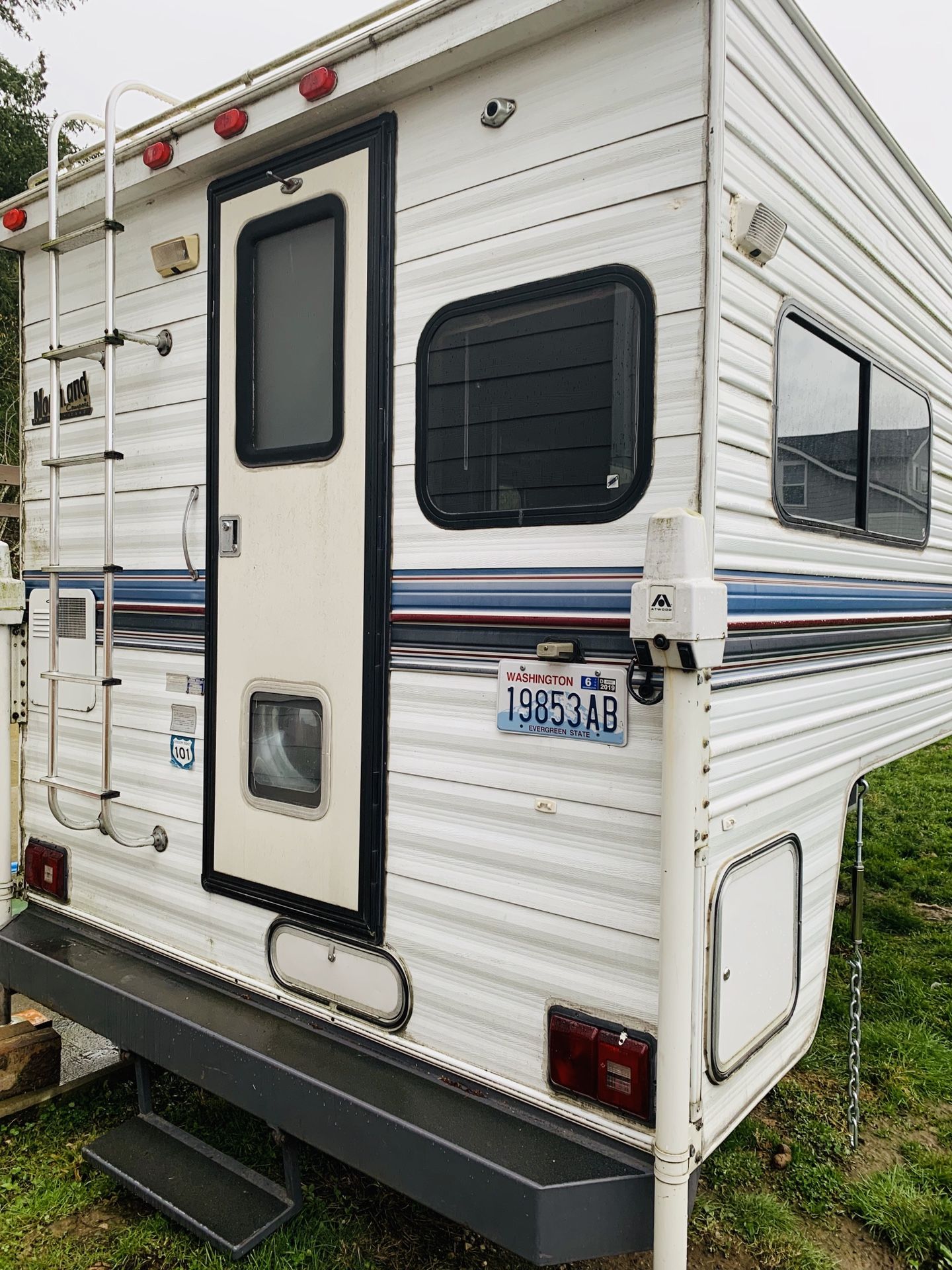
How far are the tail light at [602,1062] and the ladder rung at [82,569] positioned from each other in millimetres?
1735

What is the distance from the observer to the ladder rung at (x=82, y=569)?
285cm

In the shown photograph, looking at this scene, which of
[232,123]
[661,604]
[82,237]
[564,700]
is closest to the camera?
[661,604]

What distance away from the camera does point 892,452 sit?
10.6ft

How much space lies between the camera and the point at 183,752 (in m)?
2.93

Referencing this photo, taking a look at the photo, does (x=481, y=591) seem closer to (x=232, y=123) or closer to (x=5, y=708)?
(x=232, y=123)

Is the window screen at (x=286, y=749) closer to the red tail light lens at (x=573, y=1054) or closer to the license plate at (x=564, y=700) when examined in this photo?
the license plate at (x=564, y=700)

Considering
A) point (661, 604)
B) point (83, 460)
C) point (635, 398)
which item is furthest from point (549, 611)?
point (83, 460)

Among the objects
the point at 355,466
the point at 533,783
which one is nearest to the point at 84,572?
the point at 355,466

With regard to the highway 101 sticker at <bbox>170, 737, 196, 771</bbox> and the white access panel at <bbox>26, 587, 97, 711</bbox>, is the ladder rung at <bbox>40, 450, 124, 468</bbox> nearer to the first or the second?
the white access panel at <bbox>26, 587, 97, 711</bbox>

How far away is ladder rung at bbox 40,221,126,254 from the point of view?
286 cm

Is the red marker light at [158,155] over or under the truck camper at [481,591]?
over

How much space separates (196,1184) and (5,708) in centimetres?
161

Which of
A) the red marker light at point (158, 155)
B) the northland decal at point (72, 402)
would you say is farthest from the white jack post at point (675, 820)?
the northland decal at point (72, 402)

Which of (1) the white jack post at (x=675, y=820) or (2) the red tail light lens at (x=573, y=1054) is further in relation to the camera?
(2) the red tail light lens at (x=573, y=1054)
